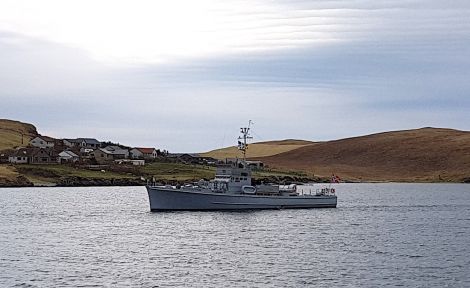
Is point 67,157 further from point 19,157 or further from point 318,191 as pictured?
point 318,191

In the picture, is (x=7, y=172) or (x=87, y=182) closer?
(x=7, y=172)

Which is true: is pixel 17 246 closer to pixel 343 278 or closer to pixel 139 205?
pixel 343 278

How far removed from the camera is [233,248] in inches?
2211

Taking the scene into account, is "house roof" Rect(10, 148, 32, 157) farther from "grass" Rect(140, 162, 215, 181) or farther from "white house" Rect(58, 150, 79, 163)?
"grass" Rect(140, 162, 215, 181)

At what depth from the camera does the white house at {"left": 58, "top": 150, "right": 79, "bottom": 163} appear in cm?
17488

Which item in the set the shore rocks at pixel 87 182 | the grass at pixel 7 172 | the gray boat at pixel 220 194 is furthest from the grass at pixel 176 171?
the gray boat at pixel 220 194

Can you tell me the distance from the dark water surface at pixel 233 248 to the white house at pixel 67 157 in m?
80.3

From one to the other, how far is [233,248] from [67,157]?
12631cm

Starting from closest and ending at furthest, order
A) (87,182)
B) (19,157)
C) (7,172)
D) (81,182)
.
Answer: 1. (7,172)
2. (81,182)
3. (87,182)
4. (19,157)

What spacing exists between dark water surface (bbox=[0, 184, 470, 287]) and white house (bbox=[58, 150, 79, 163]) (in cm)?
8031

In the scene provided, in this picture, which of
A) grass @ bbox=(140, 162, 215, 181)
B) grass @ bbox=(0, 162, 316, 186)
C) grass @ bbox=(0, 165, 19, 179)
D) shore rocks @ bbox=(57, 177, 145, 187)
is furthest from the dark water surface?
grass @ bbox=(140, 162, 215, 181)

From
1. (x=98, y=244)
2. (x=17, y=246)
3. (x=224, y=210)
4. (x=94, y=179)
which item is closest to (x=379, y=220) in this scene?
(x=224, y=210)

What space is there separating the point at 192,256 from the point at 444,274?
1632 centimetres

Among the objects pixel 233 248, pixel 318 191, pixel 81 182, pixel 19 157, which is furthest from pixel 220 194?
pixel 19 157
